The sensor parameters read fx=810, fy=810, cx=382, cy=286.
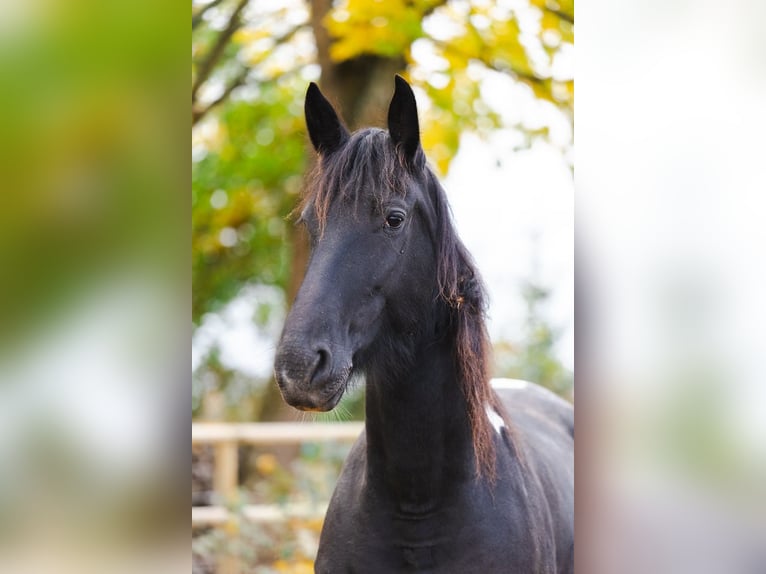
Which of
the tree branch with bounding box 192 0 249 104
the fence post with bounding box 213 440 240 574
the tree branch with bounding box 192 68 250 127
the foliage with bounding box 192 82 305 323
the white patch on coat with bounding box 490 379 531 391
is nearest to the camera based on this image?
the white patch on coat with bounding box 490 379 531 391

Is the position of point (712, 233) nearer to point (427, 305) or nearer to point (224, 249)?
point (427, 305)

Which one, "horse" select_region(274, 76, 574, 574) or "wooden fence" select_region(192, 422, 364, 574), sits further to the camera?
"wooden fence" select_region(192, 422, 364, 574)

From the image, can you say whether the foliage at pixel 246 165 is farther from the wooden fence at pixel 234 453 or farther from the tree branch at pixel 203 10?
the tree branch at pixel 203 10

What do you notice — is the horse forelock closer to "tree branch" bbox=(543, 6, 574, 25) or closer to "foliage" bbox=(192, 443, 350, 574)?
"tree branch" bbox=(543, 6, 574, 25)

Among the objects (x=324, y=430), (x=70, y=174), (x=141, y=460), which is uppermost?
(x=70, y=174)

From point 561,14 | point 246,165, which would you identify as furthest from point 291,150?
point 561,14

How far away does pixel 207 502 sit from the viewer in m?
7.64

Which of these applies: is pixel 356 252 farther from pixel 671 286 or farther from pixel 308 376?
pixel 671 286

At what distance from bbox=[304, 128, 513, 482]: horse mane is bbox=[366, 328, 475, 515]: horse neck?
0.05 m

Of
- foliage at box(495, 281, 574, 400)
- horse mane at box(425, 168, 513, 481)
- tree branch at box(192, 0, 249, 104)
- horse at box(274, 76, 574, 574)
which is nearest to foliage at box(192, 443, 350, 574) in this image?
tree branch at box(192, 0, 249, 104)

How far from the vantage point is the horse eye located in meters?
2.25

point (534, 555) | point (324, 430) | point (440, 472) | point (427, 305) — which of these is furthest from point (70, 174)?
point (324, 430)

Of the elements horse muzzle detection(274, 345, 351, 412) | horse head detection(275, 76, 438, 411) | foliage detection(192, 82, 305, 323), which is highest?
foliage detection(192, 82, 305, 323)

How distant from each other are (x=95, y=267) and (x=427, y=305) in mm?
1410
